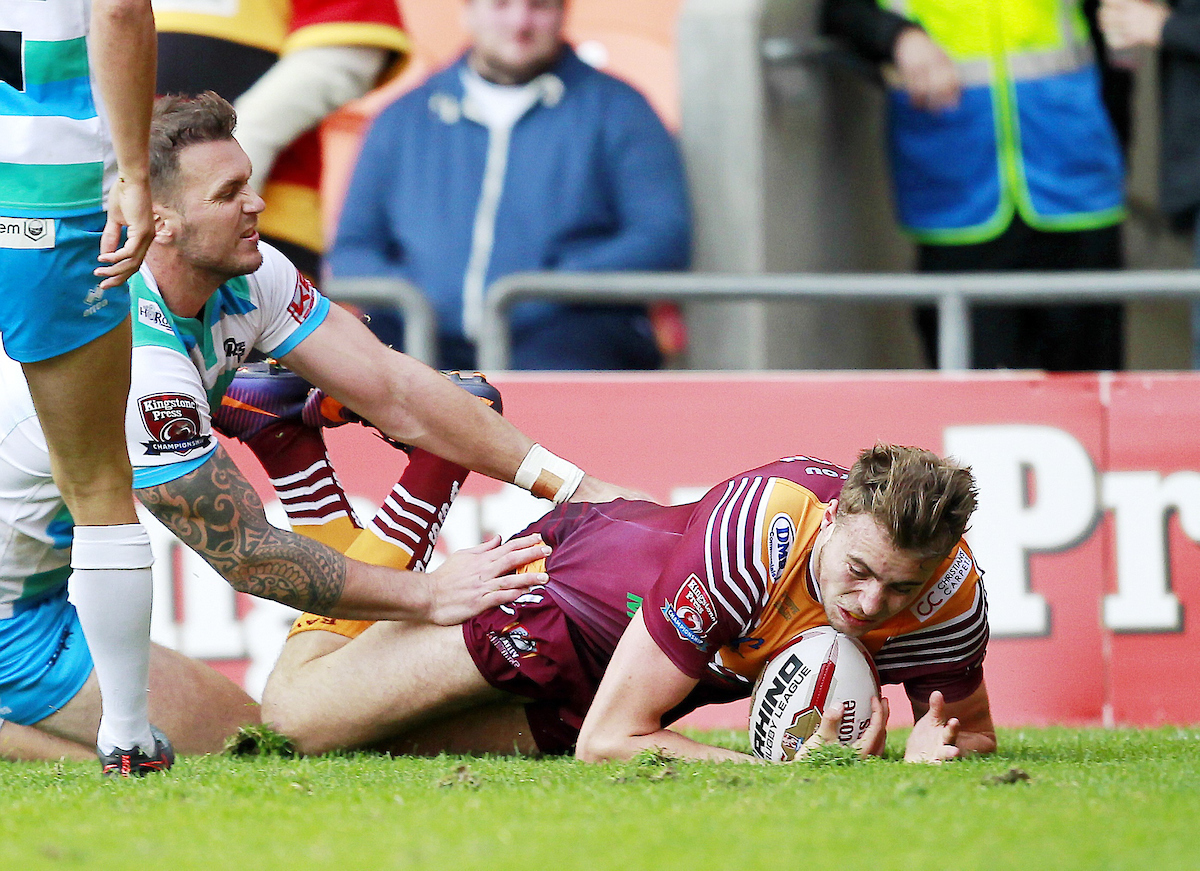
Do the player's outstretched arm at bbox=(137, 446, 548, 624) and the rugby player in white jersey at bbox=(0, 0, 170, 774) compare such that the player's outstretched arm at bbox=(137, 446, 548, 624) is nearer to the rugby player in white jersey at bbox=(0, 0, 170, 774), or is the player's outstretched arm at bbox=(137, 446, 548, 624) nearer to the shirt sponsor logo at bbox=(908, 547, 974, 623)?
the rugby player in white jersey at bbox=(0, 0, 170, 774)

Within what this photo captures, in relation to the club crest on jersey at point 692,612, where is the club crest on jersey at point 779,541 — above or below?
above

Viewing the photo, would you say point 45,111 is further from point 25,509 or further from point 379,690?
point 379,690

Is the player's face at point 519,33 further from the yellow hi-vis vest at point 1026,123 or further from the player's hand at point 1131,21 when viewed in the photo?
the player's hand at point 1131,21

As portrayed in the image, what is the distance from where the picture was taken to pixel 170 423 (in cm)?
386

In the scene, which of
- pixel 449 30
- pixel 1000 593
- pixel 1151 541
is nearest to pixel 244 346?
pixel 1000 593

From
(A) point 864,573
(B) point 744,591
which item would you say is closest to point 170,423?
(B) point 744,591

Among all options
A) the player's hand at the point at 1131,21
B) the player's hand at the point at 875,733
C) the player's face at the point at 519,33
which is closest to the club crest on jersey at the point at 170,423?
the player's hand at the point at 875,733

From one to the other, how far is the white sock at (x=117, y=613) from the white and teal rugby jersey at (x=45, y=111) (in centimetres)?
69

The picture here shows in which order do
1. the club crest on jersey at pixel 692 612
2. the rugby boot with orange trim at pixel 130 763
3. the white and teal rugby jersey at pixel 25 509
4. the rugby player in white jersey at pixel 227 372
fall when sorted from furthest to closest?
1. the white and teal rugby jersey at pixel 25 509
2. the rugby player in white jersey at pixel 227 372
3. the club crest on jersey at pixel 692 612
4. the rugby boot with orange trim at pixel 130 763

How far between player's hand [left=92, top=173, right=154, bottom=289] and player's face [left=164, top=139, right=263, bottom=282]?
869mm

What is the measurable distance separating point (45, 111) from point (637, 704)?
5.81 ft

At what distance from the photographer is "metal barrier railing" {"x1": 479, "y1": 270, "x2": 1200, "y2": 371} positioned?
548 cm

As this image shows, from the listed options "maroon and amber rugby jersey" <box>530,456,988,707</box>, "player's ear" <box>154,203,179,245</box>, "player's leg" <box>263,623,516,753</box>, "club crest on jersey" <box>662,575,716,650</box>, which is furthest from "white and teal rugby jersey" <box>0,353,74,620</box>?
"club crest on jersey" <box>662,575,716,650</box>

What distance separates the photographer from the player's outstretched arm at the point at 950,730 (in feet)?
12.3
